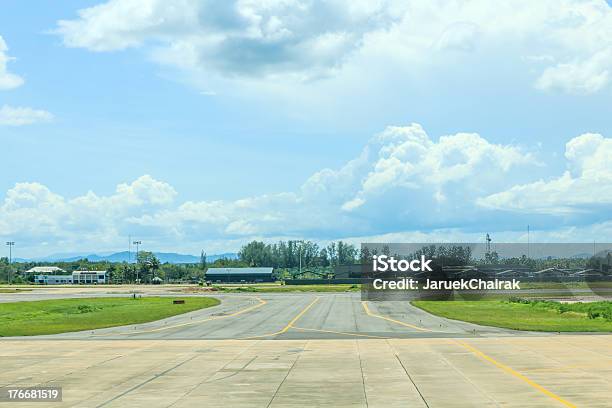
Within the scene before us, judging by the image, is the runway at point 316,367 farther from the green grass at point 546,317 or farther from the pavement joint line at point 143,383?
the green grass at point 546,317

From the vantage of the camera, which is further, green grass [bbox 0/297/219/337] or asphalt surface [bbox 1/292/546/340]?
green grass [bbox 0/297/219/337]

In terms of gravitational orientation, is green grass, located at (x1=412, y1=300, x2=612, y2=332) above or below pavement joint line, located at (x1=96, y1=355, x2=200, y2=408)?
below

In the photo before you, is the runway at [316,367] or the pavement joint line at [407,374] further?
the runway at [316,367]

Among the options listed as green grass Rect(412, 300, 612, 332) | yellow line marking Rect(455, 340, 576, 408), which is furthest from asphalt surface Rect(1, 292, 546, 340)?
yellow line marking Rect(455, 340, 576, 408)

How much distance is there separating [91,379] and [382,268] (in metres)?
166

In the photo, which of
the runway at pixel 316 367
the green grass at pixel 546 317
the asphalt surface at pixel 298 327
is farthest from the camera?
the green grass at pixel 546 317

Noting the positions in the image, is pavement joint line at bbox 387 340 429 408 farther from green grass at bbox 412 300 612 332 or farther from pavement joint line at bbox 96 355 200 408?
green grass at bbox 412 300 612 332

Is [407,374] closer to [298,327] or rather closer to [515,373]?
[515,373]

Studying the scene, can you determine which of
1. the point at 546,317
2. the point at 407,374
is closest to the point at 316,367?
the point at 407,374

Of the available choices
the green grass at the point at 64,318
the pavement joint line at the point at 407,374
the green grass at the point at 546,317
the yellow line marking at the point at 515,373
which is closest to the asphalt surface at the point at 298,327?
the green grass at the point at 546,317

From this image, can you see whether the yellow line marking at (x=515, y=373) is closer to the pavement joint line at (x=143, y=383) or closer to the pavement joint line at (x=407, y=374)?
the pavement joint line at (x=407, y=374)

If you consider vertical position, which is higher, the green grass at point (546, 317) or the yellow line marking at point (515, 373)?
the yellow line marking at point (515, 373)

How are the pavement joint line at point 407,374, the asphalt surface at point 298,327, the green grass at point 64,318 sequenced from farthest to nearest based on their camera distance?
the green grass at point 64,318
the asphalt surface at point 298,327
the pavement joint line at point 407,374

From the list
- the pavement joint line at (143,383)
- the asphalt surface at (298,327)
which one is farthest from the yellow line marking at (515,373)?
the pavement joint line at (143,383)
